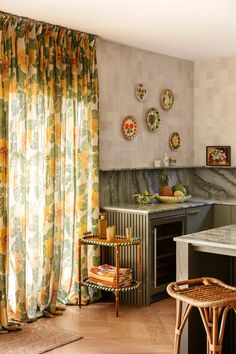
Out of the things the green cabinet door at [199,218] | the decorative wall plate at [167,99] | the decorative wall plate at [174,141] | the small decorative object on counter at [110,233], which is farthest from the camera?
the decorative wall plate at [174,141]

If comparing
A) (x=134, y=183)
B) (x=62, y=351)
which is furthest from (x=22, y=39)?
(x=62, y=351)

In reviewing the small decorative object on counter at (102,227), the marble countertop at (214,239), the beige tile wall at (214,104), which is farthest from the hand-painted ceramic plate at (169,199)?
the marble countertop at (214,239)

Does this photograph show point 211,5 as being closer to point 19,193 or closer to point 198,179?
point 19,193

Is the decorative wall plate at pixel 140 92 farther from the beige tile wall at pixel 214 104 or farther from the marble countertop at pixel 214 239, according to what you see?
the marble countertop at pixel 214 239

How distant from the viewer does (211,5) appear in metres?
4.43

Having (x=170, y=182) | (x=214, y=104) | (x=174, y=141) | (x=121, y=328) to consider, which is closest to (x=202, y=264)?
(x=121, y=328)

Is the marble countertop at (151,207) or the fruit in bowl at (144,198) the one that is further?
the fruit in bowl at (144,198)

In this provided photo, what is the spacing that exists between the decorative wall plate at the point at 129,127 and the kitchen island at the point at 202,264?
7.61 feet

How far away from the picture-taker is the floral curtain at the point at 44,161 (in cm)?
468

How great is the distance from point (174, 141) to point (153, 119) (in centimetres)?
50

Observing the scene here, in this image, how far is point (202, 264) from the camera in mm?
3721

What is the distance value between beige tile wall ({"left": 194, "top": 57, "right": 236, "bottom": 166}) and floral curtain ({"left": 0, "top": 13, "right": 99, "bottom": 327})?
1908 millimetres

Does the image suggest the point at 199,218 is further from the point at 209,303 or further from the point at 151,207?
the point at 209,303

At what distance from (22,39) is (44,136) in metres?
0.87
